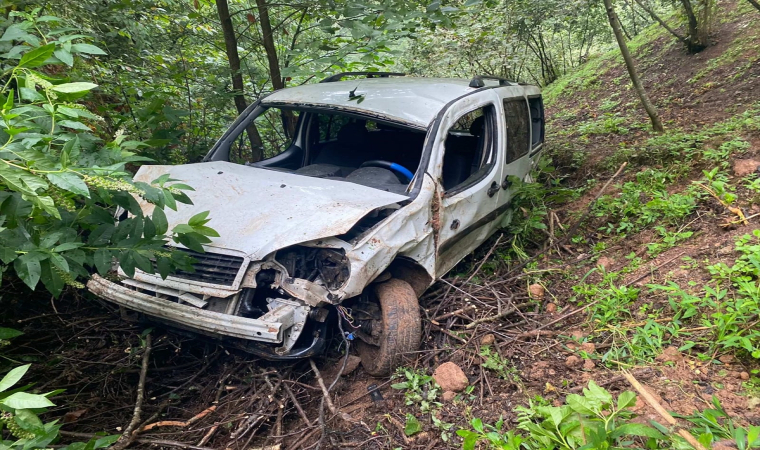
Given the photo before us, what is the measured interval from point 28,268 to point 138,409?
110 centimetres

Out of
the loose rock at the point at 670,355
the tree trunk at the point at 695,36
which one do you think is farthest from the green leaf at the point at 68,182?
the tree trunk at the point at 695,36

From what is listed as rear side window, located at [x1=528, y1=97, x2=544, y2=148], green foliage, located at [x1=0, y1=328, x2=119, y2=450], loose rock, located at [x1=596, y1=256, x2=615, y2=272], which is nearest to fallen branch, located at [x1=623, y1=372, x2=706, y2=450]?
loose rock, located at [x1=596, y1=256, x2=615, y2=272]

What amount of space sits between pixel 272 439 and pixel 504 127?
3.05m

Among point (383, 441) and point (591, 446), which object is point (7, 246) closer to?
point (383, 441)

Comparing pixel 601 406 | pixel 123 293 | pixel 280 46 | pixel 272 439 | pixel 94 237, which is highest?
pixel 280 46

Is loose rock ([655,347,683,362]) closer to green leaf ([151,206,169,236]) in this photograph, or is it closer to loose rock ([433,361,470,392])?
loose rock ([433,361,470,392])

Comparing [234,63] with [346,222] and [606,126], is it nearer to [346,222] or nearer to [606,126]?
[346,222]

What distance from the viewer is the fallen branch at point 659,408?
1.70 metres

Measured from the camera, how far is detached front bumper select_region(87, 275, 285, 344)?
2.21 meters

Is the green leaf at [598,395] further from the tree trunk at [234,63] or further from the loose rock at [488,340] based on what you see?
the tree trunk at [234,63]

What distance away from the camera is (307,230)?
94.7 inches

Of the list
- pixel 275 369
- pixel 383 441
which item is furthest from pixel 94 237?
pixel 383 441

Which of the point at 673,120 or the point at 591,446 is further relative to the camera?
the point at 673,120

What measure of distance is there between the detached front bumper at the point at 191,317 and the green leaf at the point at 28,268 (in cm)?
84
